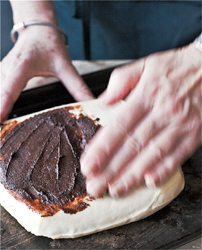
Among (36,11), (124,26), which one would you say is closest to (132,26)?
(124,26)

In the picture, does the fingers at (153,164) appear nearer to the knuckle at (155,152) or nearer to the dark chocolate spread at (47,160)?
the knuckle at (155,152)

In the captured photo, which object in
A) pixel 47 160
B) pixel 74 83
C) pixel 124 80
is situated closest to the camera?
pixel 124 80

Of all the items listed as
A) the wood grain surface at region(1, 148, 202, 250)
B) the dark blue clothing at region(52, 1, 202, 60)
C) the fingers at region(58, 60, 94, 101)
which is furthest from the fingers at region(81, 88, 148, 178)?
the dark blue clothing at region(52, 1, 202, 60)

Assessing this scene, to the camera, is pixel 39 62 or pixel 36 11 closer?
pixel 39 62

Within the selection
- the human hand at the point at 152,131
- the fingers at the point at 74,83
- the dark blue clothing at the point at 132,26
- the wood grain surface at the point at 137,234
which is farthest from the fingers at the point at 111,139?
the dark blue clothing at the point at 132,26

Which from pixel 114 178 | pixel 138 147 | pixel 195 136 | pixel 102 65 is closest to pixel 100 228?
pixel 114 178

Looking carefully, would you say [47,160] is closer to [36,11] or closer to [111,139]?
[111,139]

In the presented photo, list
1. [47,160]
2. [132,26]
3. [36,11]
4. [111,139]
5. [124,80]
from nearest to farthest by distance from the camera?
1. [111,139]
2. [124,80]
3. [47,160]
4. [36,11]
5. [132,26]

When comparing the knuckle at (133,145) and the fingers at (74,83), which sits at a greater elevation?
the knuckle at (133,145)
